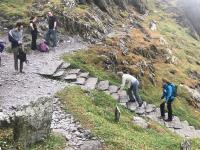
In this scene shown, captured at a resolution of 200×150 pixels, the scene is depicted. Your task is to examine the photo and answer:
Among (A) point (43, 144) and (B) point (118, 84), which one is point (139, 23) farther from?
(A) point (43, 144)

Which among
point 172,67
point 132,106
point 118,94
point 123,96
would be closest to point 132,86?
point 123,96

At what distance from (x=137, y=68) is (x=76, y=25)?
10027mm

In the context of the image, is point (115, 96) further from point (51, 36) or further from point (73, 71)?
point (51, 36)

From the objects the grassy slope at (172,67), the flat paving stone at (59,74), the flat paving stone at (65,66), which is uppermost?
the flat paving stone at (59,74)

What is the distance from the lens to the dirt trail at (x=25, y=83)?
32.5 metres

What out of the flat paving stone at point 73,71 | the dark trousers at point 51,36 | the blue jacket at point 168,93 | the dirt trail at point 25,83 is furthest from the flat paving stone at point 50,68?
the blue jacket at point 168,93

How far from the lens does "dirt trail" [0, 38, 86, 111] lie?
3253 centimetres

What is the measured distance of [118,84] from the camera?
4278 cm

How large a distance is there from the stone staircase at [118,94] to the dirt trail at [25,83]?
152cm

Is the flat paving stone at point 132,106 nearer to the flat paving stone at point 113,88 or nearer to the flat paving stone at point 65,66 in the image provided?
the flat paving stone at point 113,88

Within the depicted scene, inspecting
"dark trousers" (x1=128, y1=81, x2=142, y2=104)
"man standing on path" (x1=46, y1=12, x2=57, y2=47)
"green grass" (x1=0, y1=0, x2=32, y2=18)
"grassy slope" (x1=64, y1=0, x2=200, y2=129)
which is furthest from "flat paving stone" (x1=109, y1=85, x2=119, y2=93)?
"green grass" (x1=0, y1=0, x2=32, y2=18)

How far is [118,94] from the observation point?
39.8 m

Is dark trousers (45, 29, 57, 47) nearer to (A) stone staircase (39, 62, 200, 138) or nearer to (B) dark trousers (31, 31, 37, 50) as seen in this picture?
(B) dark trousers (31, 31, 37, 50)

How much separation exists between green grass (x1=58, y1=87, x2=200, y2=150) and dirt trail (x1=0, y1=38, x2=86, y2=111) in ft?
6.18
